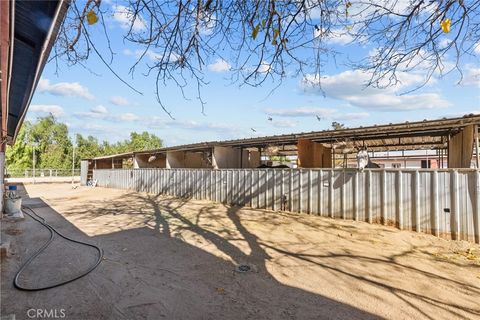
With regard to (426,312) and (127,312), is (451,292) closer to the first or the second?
(426,312)

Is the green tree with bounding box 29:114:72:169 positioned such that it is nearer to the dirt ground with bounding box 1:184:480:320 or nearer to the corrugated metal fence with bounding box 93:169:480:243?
the corrugated metal fence with bounding box 93:169:480:243

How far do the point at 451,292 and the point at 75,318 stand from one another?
498 cm

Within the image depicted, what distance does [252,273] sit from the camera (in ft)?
15.9

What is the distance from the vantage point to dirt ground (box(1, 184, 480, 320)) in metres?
3.59

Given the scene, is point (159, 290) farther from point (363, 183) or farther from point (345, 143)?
point (345, 143)

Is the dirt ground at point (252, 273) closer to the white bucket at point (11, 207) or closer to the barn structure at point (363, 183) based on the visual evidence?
the barn structure at point (363, 183)

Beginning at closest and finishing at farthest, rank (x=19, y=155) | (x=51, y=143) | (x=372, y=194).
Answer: (x=372, y=194), (x=19, y=155), (x=51, y=143)

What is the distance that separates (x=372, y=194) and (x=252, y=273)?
508 cm

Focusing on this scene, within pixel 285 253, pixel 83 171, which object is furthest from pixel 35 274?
pixel 83 171

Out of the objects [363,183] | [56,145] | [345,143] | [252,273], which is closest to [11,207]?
[252,273]

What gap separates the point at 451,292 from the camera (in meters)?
4.19

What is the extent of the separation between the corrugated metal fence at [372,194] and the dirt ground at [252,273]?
46 cm

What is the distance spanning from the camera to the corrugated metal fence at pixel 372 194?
6.79 metres

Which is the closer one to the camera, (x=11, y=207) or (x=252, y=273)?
(x=252, y=273)
